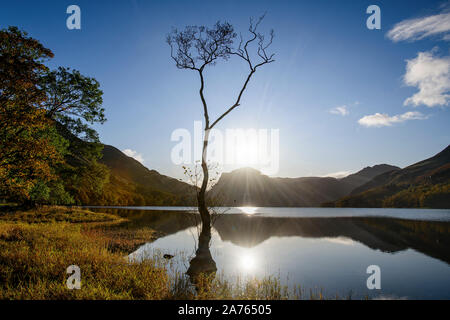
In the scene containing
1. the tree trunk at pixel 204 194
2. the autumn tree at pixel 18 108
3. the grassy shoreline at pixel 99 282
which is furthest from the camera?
the tree trunk at pixel 204 194

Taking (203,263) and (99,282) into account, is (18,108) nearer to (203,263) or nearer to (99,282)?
(99,282)

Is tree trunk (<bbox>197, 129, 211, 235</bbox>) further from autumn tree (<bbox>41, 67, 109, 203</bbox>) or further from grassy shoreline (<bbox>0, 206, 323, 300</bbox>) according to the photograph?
autumn tree (<bbox>41, 67, 109, 203</bbox>)

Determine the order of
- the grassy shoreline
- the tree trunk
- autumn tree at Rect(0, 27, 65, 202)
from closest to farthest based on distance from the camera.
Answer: the grassy shoreline
autumn tree at Rect(0, 27, 65, 202)
the tree trunk

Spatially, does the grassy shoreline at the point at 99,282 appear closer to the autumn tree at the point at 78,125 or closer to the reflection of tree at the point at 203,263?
the reflection of tree at the point at 203,263

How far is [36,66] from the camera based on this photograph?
15.0 m

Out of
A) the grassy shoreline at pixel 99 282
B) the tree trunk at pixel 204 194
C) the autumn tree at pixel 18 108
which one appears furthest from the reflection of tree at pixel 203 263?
the autumn tree at pixel 18 108

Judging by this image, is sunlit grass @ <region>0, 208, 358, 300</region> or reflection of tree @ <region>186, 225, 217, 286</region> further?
reflection of tree @ <region>186, 225, 217, 286</region>

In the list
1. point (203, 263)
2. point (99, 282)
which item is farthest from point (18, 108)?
point (203, 263)

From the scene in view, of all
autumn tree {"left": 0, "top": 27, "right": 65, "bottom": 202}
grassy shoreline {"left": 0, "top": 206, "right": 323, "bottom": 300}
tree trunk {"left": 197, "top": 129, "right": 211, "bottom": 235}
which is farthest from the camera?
tree trunk {"left": 197, "top": 129, "right": 211, "bottom": 235}

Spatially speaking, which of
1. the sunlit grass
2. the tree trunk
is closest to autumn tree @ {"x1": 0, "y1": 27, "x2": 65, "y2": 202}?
the sunlit grass

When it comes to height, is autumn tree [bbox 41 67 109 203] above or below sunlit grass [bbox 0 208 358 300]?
above

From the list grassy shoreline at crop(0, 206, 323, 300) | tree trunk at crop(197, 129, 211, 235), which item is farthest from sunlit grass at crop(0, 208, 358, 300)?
tree trunk at crop(197, 129, 211, 235)
